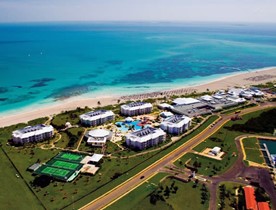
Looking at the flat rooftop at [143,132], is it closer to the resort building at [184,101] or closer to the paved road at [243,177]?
the paved road at [243,177]

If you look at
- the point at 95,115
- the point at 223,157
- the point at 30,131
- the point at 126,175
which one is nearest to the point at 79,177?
the point at 126,175

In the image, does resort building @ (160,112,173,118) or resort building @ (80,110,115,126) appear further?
resort building @ (160,112,173,118)

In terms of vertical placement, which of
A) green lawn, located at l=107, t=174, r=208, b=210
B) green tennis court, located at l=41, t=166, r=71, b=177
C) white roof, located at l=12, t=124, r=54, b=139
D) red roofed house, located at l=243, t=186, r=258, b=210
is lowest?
green tennis court, located at l=41, t=166, r=71, b=177

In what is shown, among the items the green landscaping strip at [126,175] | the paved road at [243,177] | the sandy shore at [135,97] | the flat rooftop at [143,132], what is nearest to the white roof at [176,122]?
the green landscaping strip at [126,175]

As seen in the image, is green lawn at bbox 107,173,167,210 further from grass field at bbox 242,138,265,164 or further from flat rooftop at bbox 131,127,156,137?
grass field at bbox 242,138,265,164

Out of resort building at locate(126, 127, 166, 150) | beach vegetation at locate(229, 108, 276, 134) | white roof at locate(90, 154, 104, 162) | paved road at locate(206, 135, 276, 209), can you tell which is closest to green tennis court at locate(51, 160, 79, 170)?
white roof at locate(90, 154, 104, 162)

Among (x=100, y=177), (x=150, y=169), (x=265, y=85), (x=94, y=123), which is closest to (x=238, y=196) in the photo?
(x=150, y=169)
